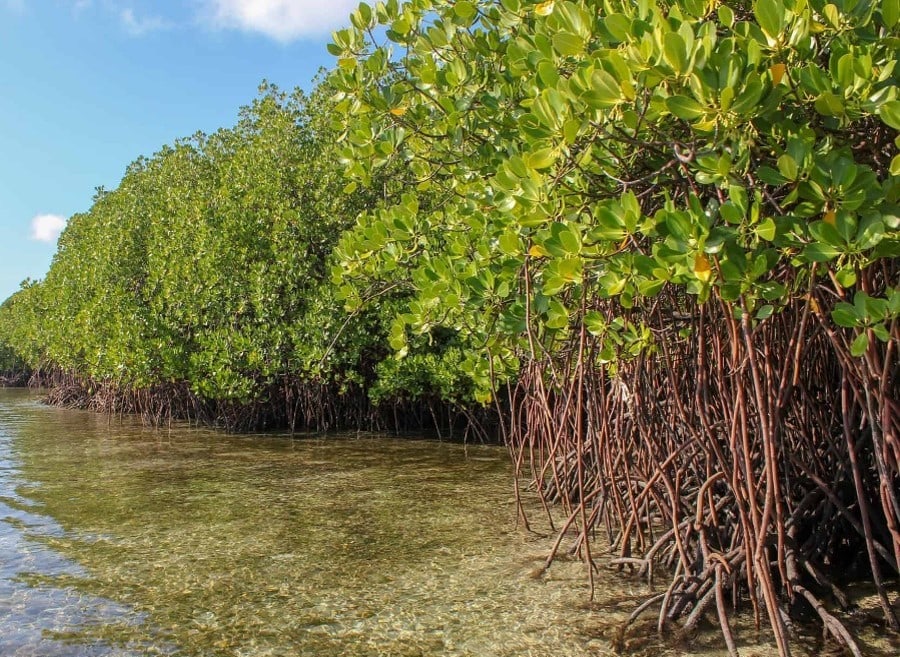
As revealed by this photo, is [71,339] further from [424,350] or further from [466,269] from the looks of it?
[466,269]

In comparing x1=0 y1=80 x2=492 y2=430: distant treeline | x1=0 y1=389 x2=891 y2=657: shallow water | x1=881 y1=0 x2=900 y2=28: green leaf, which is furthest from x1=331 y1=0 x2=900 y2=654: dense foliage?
x1=0 y1=80 x2=492 y2=430: distant treeline

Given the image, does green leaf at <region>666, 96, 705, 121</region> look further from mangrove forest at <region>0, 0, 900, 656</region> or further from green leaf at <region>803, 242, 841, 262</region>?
green leaf at <region>803, 242, 841, 262</region>

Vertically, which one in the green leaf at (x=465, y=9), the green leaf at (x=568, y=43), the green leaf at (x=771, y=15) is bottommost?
the green leaf at (x=771, y=15)

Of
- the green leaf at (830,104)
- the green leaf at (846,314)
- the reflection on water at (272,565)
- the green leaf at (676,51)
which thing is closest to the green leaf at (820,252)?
the green leaf at (846,314)

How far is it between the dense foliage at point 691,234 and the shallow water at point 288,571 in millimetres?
375

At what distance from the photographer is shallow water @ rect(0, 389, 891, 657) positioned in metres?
2.33

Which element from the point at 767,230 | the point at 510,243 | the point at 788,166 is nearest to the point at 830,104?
the point at 788,166

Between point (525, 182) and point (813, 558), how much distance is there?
5.62ft

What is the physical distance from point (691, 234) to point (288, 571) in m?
2.21

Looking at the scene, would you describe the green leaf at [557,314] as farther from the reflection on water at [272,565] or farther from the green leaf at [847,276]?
the reflection on water at [272,565]

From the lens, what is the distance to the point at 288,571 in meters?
3.04

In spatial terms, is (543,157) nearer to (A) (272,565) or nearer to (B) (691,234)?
(B) (691,234)

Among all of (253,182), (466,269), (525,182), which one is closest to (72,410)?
(253,182)

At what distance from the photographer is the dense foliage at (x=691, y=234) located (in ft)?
5.31
